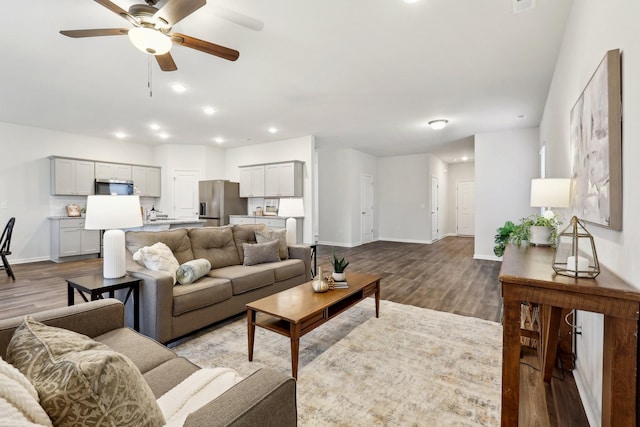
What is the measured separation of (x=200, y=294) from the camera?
262cm

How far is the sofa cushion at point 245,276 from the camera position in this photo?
9.73 ft

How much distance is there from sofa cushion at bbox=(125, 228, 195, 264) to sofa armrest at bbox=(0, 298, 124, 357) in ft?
4.38

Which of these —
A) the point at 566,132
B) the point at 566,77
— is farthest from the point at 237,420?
the point at 566,77

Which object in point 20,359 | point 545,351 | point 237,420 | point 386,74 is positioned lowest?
point 545,351

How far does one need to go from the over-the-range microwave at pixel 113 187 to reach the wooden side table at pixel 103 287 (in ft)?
17.4

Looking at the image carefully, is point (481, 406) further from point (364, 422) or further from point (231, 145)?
point (231, 145)

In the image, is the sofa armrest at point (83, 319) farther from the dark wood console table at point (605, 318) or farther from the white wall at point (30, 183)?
the white wall at point (30, 183)

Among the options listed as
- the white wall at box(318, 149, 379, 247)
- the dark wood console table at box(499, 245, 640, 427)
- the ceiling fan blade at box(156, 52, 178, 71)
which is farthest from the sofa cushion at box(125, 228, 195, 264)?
the white wall at box(318, 149, 379, 247)

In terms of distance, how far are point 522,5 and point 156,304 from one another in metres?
3.67

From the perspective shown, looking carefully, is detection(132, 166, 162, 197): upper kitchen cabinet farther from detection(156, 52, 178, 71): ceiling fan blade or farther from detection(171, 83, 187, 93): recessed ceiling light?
detection(156, 52, 178, 71): ceiling fan blade

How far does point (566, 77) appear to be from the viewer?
2.71 metres

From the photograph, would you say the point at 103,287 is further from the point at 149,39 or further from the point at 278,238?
the point at 278,238

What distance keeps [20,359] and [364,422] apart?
5.06 feet

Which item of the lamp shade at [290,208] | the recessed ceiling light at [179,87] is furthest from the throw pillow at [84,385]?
the lamp shade at [290,208]
